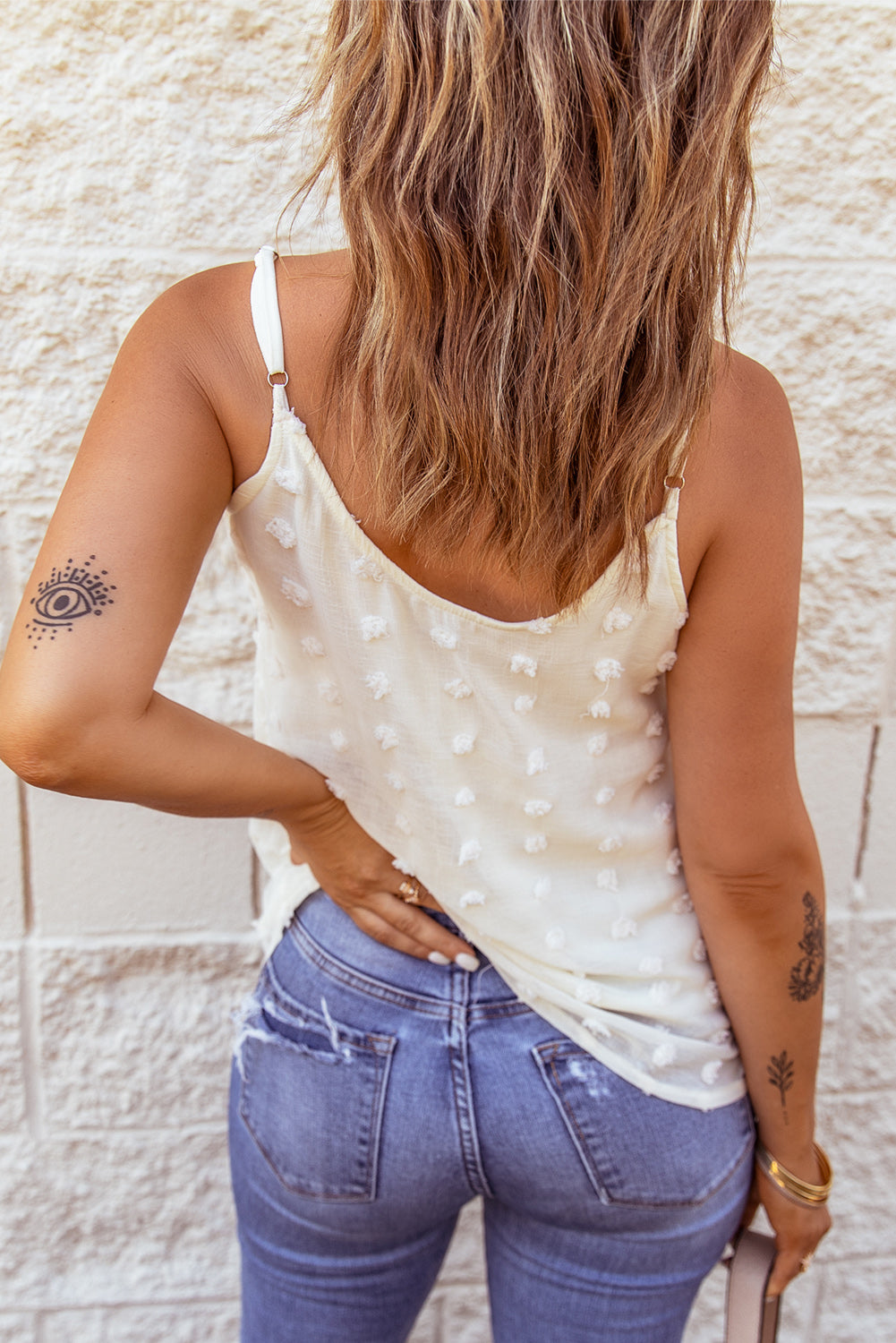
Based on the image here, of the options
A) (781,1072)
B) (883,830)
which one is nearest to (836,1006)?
(883,830)

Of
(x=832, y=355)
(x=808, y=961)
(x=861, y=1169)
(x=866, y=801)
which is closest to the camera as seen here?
(x=808, y=961)

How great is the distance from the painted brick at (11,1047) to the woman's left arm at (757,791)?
1.15 meters

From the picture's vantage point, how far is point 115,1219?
178 cm

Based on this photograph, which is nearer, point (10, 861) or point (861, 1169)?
point (10, 861)

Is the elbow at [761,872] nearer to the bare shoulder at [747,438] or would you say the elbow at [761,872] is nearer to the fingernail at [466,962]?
the fingernail at [466,962]

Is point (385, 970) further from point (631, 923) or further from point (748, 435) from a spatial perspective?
point (748, 435)

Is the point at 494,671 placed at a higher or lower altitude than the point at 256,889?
higher

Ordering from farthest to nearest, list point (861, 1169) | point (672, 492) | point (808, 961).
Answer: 1. point (861, 1169)
2. point (808, 961)
3. point (672, 492)

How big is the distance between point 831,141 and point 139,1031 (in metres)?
1.76

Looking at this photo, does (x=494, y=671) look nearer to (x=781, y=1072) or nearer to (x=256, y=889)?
(x=781, y=1072)

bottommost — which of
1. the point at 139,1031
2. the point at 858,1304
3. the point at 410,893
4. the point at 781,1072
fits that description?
the point at 858,1304

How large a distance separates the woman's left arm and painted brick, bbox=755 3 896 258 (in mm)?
810

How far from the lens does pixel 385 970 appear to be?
3.40 ft

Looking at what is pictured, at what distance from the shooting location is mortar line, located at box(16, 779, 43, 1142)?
5.29 ft
